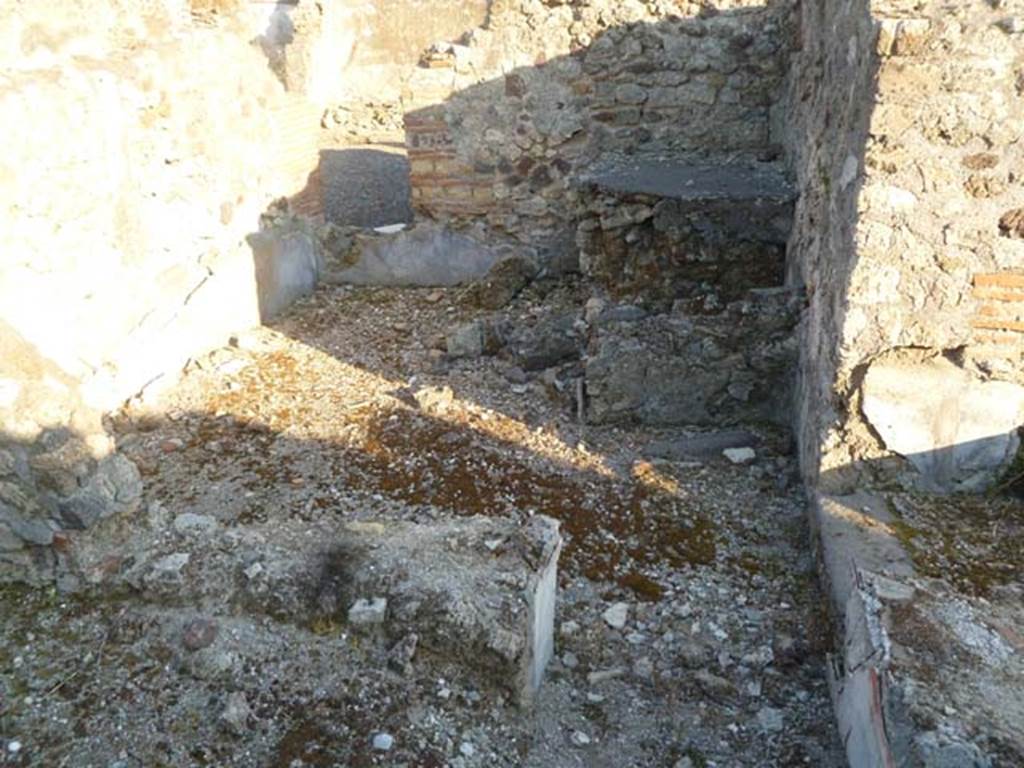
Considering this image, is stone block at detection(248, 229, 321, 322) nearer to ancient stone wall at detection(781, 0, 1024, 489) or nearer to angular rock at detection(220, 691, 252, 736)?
angular rock at detection(220, 691, 252, 736)

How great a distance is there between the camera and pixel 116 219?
436cm

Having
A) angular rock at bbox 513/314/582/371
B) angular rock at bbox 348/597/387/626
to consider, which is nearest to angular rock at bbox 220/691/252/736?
angular rock at bbox 348/597/387/626

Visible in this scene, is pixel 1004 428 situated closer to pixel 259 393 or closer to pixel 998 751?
pixel 998 751

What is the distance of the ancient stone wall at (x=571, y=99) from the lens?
5527mm

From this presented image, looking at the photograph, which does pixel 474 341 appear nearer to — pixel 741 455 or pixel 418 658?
pixel 741 455

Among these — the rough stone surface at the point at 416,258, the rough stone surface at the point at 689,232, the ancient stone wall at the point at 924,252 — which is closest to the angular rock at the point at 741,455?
the ancient stone wall at the point at 924,252

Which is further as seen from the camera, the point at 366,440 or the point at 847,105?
the point at 366,440

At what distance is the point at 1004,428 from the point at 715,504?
1.17 metres

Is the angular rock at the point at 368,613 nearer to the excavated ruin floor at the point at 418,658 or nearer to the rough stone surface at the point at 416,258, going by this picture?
the excavated ruin floor at the point at 418,658

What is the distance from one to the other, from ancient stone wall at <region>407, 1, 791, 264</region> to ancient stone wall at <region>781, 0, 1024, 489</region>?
229cm

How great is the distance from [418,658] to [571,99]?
4.40 metres

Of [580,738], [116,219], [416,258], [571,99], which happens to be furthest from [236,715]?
[571,99]

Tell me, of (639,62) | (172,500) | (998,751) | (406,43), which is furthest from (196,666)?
(406,43)

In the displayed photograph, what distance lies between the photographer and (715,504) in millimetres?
3678
